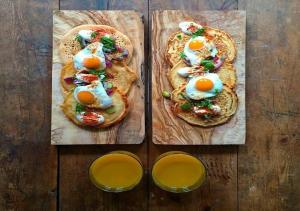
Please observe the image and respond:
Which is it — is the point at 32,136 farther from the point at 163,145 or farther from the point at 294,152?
the point at 294,152

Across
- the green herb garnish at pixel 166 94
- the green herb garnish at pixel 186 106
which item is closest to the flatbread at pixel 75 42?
the green herb garnish at pixel 166 94

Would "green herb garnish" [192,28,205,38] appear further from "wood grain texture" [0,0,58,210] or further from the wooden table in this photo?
"wood grain texture" [0,0,58,210]

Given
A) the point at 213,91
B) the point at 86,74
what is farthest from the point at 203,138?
the point at 86,74

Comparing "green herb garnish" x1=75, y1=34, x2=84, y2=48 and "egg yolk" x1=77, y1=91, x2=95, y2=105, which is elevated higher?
"green herb garnish" x1=75, y1=34, x2=84, y2=48

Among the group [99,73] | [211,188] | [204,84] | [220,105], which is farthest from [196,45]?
[211,188]

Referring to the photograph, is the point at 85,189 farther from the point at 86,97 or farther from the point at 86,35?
the point at 86,35

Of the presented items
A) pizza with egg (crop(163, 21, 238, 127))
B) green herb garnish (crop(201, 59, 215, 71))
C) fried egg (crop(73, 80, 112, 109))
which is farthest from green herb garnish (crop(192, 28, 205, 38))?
fried egg (crop(73, 80, 112, 109))

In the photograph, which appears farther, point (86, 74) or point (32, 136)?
point (32, 136)
